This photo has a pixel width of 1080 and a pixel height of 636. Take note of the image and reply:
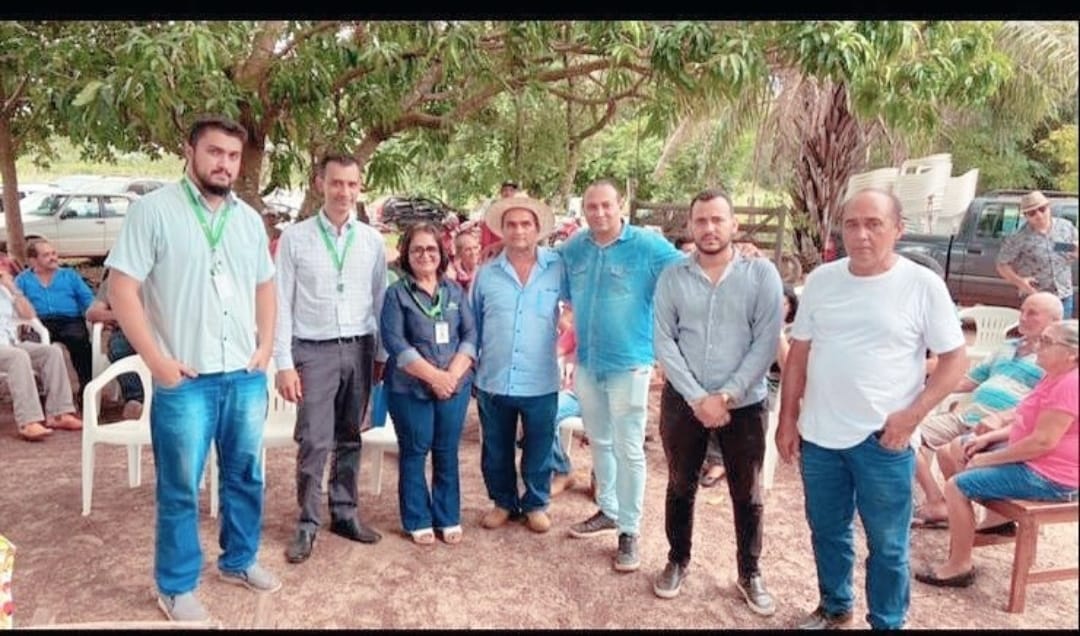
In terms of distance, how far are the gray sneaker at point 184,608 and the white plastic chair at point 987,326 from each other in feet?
7.18

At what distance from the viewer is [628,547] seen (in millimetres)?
2771

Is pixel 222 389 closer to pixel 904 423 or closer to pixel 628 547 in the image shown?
pixel 628 547

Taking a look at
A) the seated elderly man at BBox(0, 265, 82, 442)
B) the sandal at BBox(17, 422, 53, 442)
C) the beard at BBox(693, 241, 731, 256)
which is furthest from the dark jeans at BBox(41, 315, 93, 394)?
the beard at BBox(693, 241, 731, 256)

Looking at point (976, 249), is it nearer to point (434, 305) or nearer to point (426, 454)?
point (434, 305)

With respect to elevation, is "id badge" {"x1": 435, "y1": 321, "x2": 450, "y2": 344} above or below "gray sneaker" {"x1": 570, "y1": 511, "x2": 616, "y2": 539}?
above

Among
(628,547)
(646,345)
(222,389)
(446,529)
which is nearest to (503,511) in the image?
(446,529)

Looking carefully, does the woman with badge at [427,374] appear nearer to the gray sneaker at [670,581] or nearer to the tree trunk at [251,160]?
the gray sneaker at [670,581]

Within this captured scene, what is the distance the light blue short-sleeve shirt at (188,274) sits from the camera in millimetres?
2152

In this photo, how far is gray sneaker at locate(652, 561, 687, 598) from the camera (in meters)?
2.54

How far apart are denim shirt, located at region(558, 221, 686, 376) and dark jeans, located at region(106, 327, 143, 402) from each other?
2.89m

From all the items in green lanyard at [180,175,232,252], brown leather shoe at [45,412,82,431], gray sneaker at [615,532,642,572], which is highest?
green lanyard at [180,175,232,252]

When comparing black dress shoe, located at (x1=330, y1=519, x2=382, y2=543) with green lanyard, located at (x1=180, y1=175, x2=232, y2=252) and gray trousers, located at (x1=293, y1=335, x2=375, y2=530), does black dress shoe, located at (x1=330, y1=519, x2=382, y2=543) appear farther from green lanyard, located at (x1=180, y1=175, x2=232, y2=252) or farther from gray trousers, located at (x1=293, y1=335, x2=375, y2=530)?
green lanyard, located at (x1=180, y1=175, x2=232, y2=252)

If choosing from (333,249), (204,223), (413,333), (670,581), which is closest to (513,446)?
(413,333)

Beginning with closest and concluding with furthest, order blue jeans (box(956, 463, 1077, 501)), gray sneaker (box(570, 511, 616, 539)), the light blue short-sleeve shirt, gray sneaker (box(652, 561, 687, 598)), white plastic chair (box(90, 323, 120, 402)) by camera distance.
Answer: blue jeans (box(956, 463, 1077, 501))
the light blue short-sleeve shirt
gray sneaker (box(652, 561, 687, 598))
gray sneaker (box(570, 511, 616, 539))
white plastic chair (box(90, 323, 120, 402))
